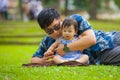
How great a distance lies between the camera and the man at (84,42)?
7.45m

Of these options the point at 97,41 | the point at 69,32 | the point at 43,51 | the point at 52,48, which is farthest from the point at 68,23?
the point at 43,51

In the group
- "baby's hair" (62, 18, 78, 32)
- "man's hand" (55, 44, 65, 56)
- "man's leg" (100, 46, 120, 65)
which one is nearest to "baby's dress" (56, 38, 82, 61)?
"man's hand" (55, 44, 65, 56)

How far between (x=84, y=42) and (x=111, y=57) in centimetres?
57

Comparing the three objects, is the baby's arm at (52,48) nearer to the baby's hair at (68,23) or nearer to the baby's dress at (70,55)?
the baby's dress at (70,55)

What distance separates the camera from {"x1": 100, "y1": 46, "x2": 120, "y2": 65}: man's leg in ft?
25.1

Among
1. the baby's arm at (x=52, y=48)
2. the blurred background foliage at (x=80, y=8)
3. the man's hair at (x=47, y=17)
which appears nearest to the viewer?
the man's hair at (x=47, y=17)

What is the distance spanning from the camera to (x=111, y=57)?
7668 millimetres

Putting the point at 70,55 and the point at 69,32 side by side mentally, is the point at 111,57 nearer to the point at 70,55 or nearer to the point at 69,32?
the point at 70,55

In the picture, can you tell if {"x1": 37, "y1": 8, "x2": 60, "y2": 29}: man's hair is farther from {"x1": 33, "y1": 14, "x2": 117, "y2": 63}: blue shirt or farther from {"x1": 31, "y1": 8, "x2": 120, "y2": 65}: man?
{"x1": 33, "y1": 14, "x2": 117, "y2": 63}: blue shirt

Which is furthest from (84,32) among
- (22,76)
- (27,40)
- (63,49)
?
(27,40)

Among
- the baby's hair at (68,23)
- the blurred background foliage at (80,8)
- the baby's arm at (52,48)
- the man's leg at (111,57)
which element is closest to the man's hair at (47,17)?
the baby's hair at (68,23)

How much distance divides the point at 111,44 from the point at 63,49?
0.81 m

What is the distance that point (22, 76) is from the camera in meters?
6.89

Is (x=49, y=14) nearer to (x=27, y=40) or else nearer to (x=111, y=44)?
(x=111, y=44)
